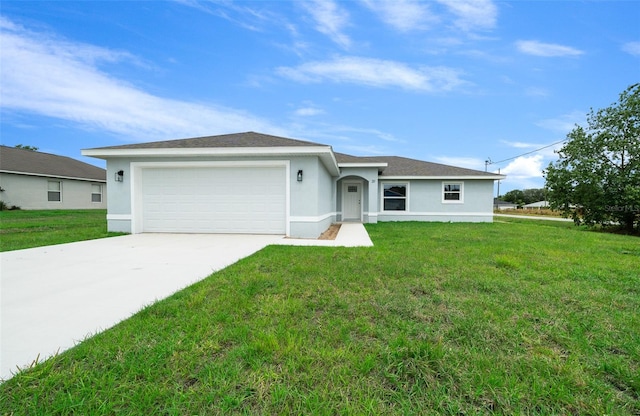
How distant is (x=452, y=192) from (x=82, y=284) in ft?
50.8

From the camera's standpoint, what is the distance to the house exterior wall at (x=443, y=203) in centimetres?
1495

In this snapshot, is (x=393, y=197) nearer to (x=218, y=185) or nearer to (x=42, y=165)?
(x=218, y=185)

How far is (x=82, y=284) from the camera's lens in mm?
3879

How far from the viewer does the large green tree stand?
13.4 metres

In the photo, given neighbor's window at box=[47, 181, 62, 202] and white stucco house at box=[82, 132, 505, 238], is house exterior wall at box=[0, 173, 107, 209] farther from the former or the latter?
white stucco house at box=[82, 132, 505, 238]

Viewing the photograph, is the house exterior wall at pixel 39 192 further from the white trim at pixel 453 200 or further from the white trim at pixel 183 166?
the white trim at pixel 453 200

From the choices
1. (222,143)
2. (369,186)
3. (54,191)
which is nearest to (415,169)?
(369,186)

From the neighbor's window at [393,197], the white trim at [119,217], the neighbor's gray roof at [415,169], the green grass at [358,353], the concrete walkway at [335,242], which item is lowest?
the green grass at [358,353]

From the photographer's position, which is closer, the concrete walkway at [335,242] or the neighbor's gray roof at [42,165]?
the concrete walkway at [335,242]

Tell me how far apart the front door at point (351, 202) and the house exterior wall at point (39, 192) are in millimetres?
20187

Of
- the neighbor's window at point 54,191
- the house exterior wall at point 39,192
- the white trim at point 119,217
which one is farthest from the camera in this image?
the neighbor's window at point 54,191

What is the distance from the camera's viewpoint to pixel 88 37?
34.2ft

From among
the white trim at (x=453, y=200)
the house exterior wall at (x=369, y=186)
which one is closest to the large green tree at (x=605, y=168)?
the white trim at (x=453, y=200)

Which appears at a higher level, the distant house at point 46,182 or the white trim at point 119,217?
the distant house at point 46,182
